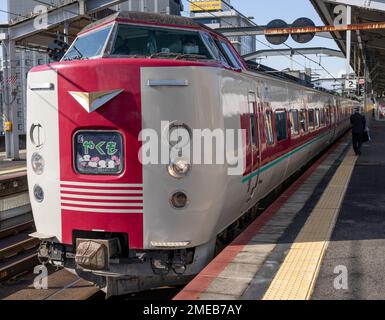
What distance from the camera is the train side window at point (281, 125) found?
7920 mm

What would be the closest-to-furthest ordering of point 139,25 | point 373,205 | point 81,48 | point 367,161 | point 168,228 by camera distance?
point 168,228 < point 139,25 < point 81,48 < point 373,205 < point 367,161

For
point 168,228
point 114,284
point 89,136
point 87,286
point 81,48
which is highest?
point 81,48

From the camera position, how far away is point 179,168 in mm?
4758

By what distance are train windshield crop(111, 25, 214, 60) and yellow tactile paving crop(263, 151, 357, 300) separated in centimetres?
243

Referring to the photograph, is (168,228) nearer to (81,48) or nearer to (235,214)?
(235,214)

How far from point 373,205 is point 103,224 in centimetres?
498

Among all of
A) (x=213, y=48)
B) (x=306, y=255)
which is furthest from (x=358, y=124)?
(x=306, y=255)

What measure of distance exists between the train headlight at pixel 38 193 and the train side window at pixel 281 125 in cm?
394

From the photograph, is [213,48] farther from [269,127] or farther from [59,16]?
[59,16]

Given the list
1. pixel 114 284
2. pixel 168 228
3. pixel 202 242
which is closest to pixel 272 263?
pixel 202 242

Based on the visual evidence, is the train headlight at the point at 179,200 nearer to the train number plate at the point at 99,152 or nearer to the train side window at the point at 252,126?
the train number plate at the point at 99,152

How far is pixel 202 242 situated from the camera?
5.03 metres

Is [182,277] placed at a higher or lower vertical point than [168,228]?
lower

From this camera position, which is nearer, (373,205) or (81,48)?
(81,48)
